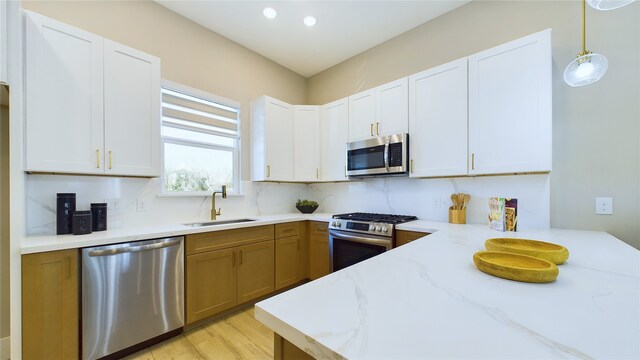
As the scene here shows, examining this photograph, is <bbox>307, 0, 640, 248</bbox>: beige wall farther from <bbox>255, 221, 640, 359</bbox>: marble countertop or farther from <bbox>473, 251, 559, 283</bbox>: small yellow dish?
<bbox>473, 251, 559, 283</bbox>: small yellow dish

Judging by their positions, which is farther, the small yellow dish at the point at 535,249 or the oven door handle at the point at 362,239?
the oven door handle at the point at 362,239

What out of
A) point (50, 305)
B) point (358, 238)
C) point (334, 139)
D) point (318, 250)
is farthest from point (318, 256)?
point (50, 305)

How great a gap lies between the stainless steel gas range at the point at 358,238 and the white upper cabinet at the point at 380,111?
3.21 feet

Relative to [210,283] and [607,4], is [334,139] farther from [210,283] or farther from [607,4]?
[607,4]

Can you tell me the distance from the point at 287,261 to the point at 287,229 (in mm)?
361

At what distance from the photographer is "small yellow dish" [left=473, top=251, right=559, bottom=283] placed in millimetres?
806

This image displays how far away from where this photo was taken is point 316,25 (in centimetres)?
288

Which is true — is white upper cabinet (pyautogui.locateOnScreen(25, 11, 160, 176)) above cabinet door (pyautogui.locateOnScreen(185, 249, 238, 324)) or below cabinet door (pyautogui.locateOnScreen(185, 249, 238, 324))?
above

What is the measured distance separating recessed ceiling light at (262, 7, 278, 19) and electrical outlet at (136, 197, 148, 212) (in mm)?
2199

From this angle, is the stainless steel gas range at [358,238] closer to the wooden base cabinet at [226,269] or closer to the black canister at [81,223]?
the wooden base cabinet at [226,269]

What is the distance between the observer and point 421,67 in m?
2.90

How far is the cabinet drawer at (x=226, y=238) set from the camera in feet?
7.06

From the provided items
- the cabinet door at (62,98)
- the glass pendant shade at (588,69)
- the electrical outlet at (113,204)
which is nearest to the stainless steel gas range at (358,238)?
the glass pendant shade at (588,69)

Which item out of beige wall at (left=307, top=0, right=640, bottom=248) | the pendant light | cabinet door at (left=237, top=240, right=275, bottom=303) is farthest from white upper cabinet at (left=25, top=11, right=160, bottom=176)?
beige wall at (left=307, top=0, right=640, bottom=248)
